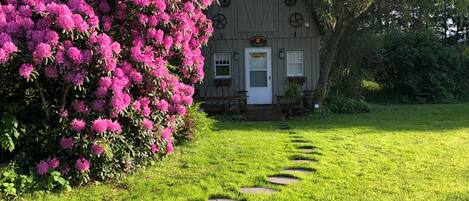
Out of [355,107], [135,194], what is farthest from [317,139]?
→ [355,107]

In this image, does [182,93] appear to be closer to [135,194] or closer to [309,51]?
[135,194]

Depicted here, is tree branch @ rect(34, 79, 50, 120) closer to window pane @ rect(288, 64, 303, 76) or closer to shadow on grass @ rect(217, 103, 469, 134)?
shadow on grass @ rect(217, 103, 469, 134)

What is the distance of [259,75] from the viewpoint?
698 inches

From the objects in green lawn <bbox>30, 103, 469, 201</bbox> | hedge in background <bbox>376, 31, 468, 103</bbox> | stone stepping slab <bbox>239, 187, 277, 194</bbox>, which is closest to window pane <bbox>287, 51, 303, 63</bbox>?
green lawn <bbox>30, 103, 469, 201</bbox>

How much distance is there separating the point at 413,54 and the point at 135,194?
61.0 feet

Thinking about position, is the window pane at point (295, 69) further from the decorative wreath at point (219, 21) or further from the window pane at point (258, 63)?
the decorative wreath at point (219, 21)

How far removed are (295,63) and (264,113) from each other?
2550 millimetres

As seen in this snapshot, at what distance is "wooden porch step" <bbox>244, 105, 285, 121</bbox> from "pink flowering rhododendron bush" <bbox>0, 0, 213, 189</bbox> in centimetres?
850

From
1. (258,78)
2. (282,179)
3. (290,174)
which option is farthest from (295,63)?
(282,179)

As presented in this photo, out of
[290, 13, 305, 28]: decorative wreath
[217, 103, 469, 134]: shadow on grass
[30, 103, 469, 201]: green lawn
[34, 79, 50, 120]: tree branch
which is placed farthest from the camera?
[290, 13, 305, 28]: decorative wreath

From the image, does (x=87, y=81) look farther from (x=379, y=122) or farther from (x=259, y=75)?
(x=259, y=75)

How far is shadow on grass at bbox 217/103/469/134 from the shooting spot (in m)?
12.5

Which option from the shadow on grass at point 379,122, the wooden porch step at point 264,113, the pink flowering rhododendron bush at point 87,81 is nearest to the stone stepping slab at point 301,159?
the pink flowering rhododendron bush at point 87,81

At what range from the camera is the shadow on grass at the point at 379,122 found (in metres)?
12.5
